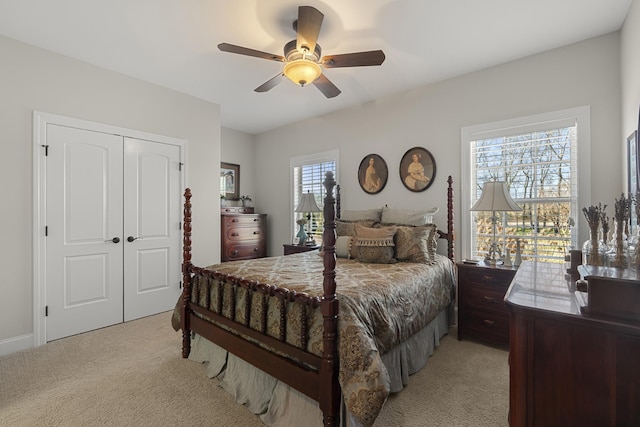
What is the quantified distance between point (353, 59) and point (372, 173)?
2015 mm

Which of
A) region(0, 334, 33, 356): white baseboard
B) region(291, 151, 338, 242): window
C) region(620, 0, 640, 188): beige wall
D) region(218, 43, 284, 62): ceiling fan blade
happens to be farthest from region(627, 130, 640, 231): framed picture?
region(0, 334, 33, 356): white baseboard

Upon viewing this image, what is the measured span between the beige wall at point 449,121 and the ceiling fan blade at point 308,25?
77.6 inches

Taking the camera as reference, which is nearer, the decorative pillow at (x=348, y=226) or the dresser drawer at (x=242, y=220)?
the decorative pillow at (x=348, y=226)

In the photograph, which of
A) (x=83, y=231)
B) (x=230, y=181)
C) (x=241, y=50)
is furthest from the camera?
(x=230, y=181)

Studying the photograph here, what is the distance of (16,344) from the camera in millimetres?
2730

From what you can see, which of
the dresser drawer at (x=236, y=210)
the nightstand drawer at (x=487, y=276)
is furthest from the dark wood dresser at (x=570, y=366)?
the dresser drawer at (x=236, y=210)

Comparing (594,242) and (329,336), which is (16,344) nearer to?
(329,336)

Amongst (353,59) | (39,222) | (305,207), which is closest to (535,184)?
(353,59)

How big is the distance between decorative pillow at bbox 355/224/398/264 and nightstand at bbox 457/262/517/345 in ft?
2.33

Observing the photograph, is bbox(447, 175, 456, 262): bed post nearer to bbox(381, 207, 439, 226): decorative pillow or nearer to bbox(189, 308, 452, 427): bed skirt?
bbox(381, 207, 439, 226): decorative pillow

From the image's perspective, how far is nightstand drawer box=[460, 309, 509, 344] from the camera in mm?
2721

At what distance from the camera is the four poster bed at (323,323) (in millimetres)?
1577

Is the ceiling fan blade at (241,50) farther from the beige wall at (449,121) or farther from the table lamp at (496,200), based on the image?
the table lamp at (496,200)

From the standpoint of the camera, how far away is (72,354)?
2.67 m
